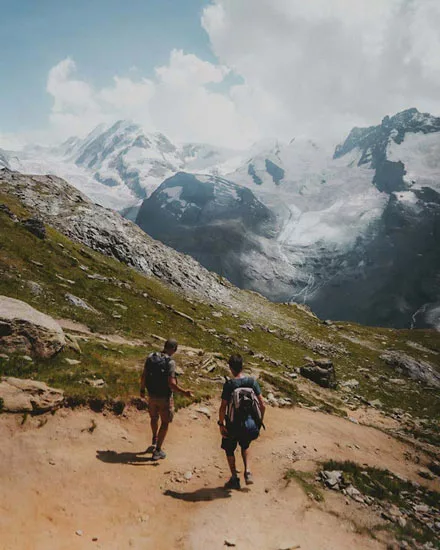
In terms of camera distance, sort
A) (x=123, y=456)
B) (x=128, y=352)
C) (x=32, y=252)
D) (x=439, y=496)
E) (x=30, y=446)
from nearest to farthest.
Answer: (x=30, y=446)
(x=123, y=456)
(x=439, y=496)
(x=128, y=352)
(x=32, y=252)

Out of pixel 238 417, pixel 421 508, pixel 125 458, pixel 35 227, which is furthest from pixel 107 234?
pixel 421 508

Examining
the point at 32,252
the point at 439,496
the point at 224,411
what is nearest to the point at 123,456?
the point at 224,411

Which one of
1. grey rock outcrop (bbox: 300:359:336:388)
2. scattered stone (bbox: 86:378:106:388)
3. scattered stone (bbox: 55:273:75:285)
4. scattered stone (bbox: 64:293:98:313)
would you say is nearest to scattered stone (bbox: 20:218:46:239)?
scattered stone (bbox: 55:273:75:285)

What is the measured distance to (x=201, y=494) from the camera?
9898 mm

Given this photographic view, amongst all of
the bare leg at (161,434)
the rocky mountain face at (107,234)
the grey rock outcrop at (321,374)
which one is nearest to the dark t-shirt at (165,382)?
the bare leg at (161,434)

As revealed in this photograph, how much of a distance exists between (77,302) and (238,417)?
23.3 meters

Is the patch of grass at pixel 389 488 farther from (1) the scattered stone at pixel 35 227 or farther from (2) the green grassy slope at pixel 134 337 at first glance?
Result: (1) the scattered stone at pixel 35 227

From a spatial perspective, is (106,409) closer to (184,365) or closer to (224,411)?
(224,411)

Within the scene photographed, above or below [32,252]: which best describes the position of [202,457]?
below

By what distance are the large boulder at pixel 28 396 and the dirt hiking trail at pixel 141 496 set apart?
0.40 meters

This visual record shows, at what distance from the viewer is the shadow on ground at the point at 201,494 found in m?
9.65

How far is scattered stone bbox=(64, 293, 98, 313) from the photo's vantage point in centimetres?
2952

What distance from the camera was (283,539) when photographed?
26.8 feet

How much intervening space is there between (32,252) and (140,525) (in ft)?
117
